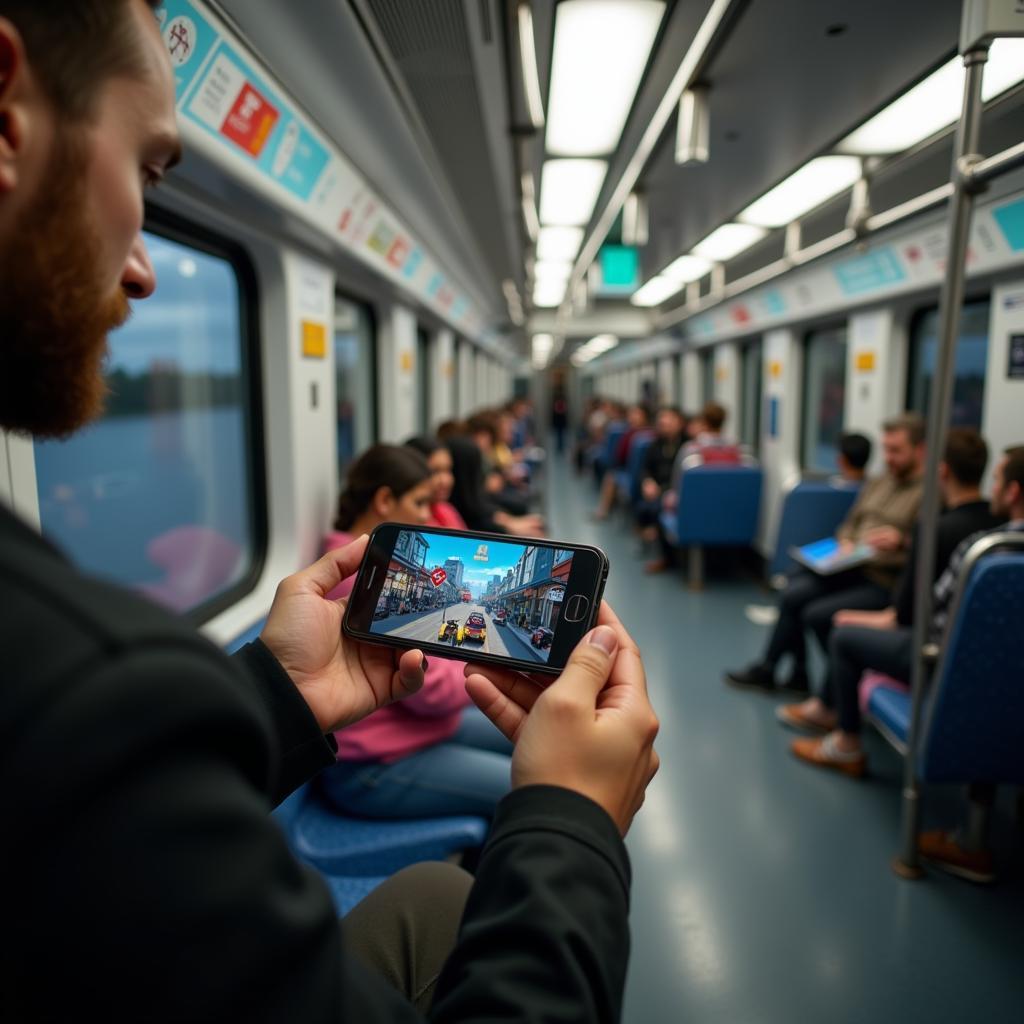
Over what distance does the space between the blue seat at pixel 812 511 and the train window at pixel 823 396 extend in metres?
1.53

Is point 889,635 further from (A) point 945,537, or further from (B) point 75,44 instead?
(B) point 75,44

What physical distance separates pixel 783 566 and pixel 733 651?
2.49ft

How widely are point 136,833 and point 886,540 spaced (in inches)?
161

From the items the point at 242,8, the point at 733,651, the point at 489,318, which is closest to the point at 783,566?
the point at 733,651

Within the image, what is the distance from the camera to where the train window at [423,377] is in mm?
8430

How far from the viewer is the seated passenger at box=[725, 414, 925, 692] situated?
3.95 metres

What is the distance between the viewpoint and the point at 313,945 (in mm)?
489

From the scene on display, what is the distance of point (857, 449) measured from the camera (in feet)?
16.2

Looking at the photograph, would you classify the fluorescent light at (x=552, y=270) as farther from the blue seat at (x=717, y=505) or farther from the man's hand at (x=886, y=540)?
the man's hand at (x=886, y=540)

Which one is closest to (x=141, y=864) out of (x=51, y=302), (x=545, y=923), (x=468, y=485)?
(x=545, y=923)

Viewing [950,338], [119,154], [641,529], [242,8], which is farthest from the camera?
[641,529]

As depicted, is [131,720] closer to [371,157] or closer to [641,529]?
[371,157]

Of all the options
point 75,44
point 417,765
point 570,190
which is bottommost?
point 417,765

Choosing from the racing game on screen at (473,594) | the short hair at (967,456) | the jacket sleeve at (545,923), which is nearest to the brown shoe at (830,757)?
the short hair at (967,456)
